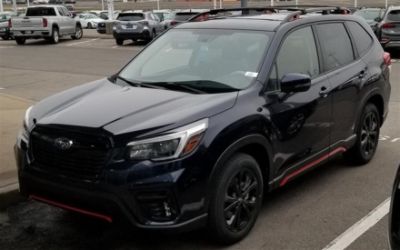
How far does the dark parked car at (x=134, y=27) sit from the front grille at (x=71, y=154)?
22566mm

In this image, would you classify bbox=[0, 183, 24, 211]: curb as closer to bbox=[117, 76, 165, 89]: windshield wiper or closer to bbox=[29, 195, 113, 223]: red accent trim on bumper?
→ bbox=[29, 195, 113, 223]: red accent trim on bumper

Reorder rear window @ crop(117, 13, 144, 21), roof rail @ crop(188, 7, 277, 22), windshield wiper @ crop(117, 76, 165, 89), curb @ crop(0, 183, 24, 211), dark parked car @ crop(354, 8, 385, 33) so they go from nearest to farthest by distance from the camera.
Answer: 1. windshield wiper @ crop(117, 76, 165, 89)
2. curb @ crop(0, 183, 24, 211)
3. roof rail @ crop(188, 7, 277, 22)
4. dark parked car @ crop(354, 8, 385, 33)
5. rear window @ crop(117, 13, 144, 21)

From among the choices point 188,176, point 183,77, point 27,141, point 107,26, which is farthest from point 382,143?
point 107,26

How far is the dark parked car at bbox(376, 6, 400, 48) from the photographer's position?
17.7 metres

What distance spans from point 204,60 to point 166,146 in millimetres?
1394

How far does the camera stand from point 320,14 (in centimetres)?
575

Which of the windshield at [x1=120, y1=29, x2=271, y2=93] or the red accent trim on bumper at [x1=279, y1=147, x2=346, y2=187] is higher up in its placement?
the windshield at [x1=120, y1=29, x2=271, y2=93]

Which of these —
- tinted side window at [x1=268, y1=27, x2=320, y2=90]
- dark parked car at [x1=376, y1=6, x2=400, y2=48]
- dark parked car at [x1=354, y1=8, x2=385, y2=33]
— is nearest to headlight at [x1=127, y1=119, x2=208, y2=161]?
tinted side window at [x1=268, y1=27, x2=320, y2=90]

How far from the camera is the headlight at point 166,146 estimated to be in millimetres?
3713

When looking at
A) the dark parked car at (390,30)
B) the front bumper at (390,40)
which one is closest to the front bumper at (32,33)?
→ the dark parked car at (390,30)

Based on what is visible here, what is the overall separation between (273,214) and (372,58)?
2.39 meters

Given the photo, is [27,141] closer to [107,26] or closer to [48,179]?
[48,179]

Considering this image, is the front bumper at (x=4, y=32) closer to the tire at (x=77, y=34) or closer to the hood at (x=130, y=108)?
the tire at (x=77, y=34)

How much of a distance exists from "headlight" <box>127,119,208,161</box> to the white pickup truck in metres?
24.8
